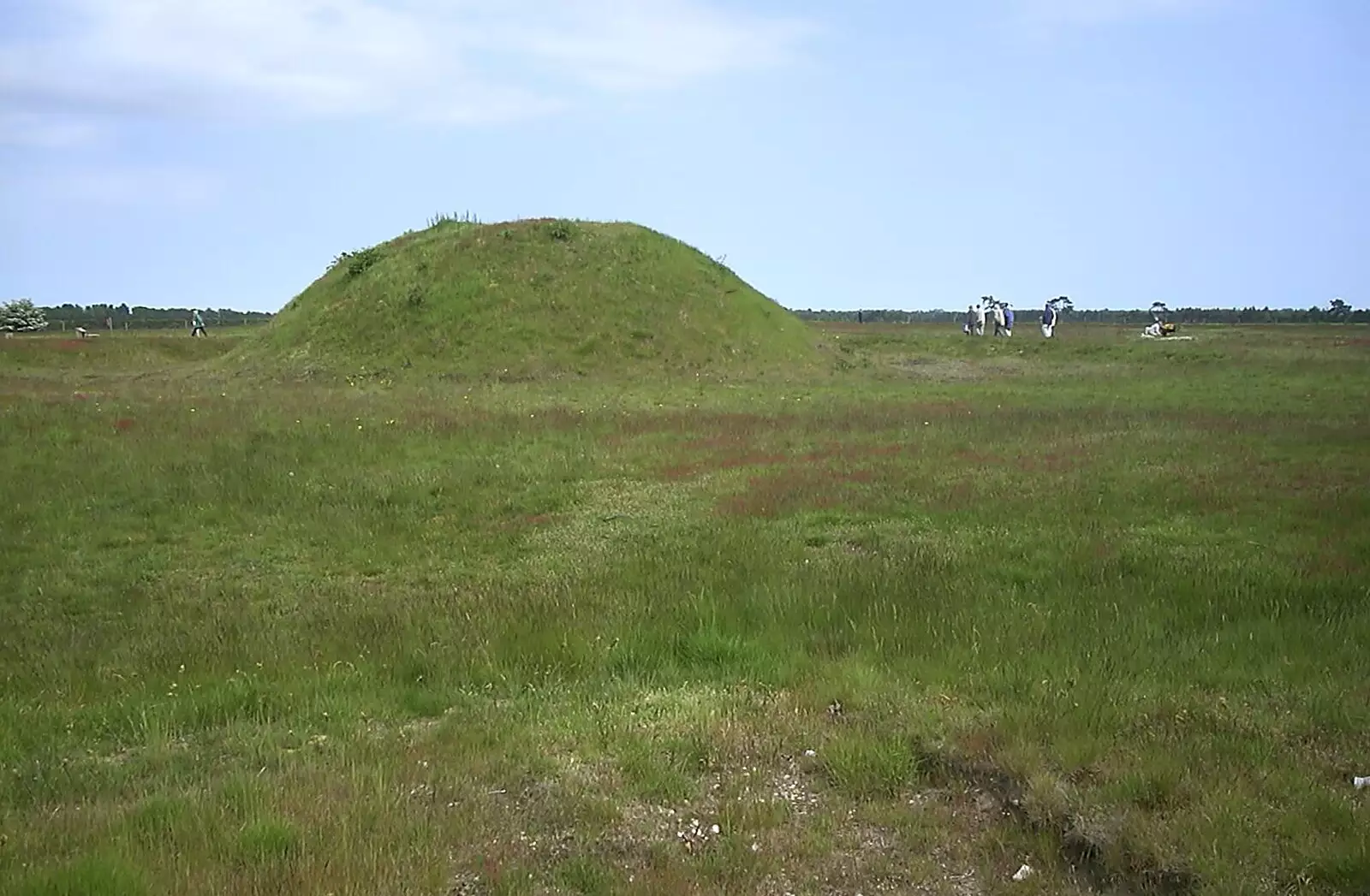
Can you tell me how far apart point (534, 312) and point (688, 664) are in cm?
3006

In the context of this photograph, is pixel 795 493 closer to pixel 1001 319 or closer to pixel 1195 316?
pixel 1001 319

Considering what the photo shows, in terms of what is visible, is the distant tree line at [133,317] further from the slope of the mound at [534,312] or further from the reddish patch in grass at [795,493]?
the reddish patch in grass at [795,493]

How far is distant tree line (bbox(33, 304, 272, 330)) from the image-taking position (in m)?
81.7

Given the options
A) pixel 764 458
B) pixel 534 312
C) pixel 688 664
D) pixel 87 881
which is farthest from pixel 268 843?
pixel 534 312

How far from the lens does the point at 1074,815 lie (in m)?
5.36

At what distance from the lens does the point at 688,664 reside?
27.1 feet

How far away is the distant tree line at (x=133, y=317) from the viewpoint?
81688mm

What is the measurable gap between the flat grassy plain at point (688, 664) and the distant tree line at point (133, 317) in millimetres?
66460

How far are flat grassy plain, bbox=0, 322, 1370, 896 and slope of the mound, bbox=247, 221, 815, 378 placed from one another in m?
16.4

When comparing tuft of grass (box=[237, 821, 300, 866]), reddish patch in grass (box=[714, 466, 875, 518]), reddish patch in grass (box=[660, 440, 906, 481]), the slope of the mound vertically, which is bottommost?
tuft of grass (box=[237, 821, 300, 866])

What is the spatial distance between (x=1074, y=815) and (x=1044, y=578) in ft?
15.9

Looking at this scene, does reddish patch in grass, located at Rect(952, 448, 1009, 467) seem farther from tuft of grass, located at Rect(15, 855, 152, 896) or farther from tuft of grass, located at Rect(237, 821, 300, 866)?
tuft of grass, located at Rect(15, 855, 152, 896)

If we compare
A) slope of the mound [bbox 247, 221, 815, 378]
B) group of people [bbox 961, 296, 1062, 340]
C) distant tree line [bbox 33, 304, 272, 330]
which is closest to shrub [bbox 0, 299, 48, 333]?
distant tree line [bbox 33, 304, 272, 330]

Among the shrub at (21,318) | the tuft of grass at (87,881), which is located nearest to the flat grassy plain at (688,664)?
the tuft of grass at (87,881)
